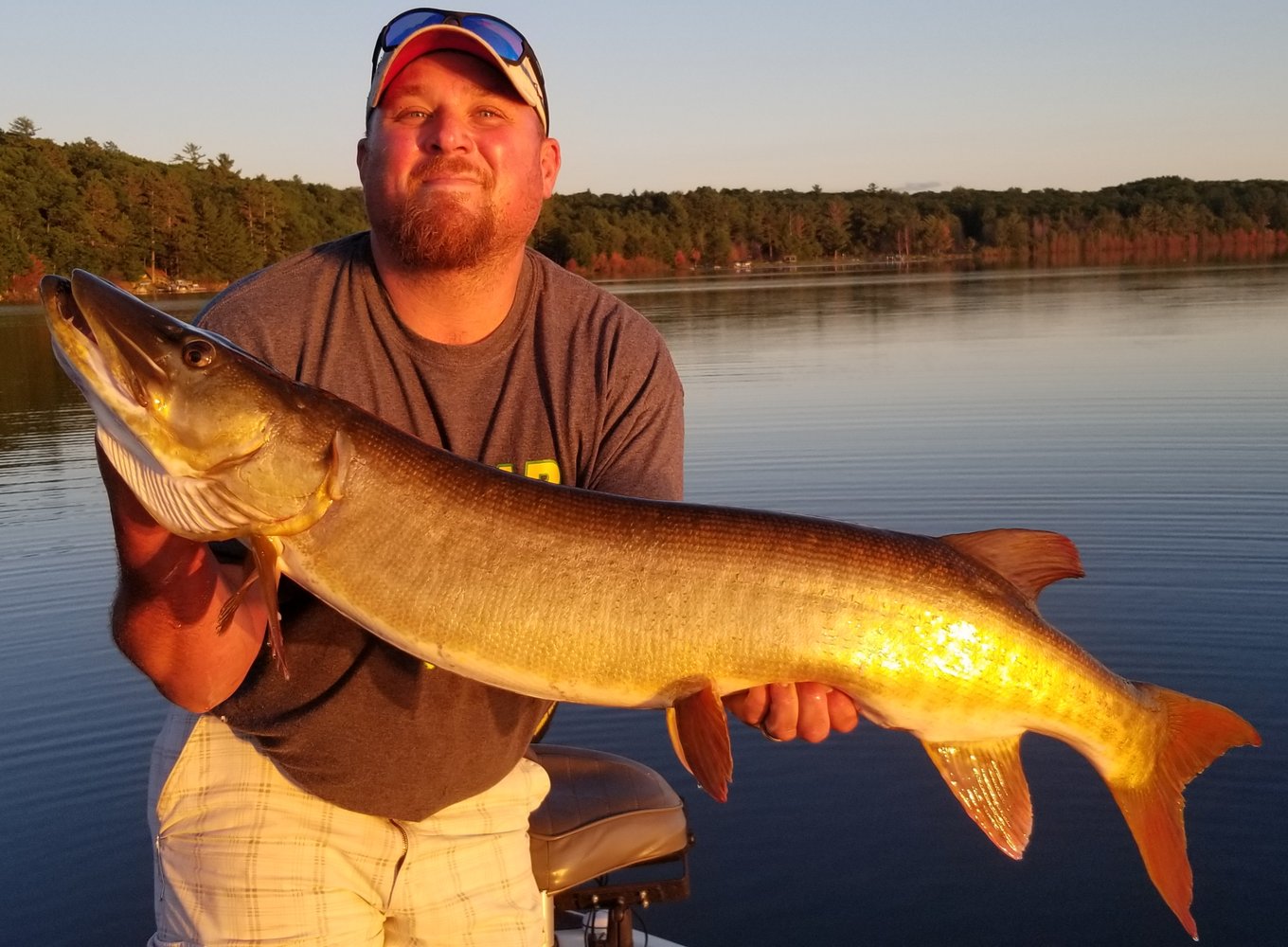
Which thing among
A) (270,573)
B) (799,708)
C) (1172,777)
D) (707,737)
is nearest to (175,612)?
(270,573)

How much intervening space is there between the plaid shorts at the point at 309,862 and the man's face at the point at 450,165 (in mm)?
1483

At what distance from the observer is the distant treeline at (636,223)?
70.8 metres

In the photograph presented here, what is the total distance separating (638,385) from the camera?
342 centimetres

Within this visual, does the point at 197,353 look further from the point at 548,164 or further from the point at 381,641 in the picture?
the point at 548,164

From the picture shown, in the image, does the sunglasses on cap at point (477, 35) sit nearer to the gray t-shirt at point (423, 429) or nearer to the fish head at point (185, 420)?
the gray t-shirt at point (423, 429)

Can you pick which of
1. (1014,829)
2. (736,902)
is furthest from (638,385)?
(736,902)

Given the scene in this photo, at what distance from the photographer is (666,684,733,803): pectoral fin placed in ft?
9.16

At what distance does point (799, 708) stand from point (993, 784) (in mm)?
621

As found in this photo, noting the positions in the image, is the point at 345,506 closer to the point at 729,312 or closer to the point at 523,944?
the point at 523,944

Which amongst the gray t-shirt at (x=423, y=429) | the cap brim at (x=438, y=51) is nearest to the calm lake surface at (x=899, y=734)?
the gray t-shirt at (x=423, y=429)

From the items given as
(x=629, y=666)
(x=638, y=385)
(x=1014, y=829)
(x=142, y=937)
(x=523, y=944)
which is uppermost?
(x=638, y=385)

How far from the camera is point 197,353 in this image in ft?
8.59

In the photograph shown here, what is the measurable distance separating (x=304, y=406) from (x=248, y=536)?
0.32 m

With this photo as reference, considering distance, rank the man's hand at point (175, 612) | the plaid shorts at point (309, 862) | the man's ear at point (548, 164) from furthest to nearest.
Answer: the man's ear at point (548, 164) → the plaid shorts at point (309, 862) → the man's hand at point (175, 612)
